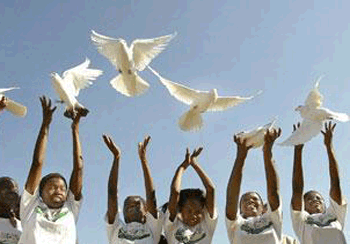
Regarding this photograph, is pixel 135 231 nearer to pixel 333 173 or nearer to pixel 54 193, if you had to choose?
pixel 54 193

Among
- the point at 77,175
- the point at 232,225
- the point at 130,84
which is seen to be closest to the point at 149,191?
the point at 77,175

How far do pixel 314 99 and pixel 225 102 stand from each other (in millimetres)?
1566

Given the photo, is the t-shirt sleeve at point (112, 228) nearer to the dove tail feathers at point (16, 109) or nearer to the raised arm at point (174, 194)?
the raised arm at point (174, 194)

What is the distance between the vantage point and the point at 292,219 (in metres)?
7.09

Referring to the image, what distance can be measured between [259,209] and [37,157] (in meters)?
2.69

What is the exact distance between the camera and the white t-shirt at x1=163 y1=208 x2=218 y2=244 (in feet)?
21.4

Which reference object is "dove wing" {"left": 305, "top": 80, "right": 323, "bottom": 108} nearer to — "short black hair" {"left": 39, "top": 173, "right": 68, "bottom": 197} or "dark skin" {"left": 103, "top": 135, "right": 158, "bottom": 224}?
"dark skin" {"left": 103, "top": 135, "right": 158, "bottom": 224}

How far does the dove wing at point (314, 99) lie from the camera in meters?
7.36

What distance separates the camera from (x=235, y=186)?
6609mm

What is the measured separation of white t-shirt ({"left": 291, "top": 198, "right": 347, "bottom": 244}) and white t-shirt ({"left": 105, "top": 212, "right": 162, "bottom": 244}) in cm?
174

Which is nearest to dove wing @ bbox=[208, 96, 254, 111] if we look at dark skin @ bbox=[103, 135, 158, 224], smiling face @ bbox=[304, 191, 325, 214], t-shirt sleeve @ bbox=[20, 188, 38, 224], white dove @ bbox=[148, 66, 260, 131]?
white dove @ bbox=[148, 66, 260, 131]

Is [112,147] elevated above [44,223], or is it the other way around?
[112,147]

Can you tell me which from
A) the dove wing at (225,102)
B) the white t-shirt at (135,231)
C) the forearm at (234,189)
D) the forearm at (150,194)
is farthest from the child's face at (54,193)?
the dove wing at (225,102)

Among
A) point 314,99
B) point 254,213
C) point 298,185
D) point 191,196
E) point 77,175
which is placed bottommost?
point 254,213
